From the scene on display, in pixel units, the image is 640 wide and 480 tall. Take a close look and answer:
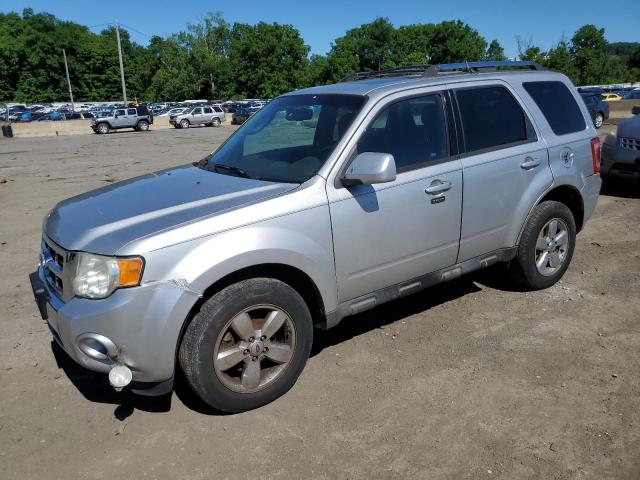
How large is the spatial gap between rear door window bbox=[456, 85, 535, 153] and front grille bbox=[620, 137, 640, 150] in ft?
16.7

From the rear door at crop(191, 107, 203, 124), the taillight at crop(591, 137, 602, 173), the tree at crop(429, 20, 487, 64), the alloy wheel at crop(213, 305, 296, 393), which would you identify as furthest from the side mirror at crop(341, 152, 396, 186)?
the tree at crop(429, 20, 487, 64)

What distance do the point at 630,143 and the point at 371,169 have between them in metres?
7.07

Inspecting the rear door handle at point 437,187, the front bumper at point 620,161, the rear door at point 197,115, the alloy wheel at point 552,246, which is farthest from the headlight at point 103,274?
the rear door at point 197,115

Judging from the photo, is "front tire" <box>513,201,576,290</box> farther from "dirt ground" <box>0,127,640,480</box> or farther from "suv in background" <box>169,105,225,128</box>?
"suv in background" <box>169,105,225,128</box>

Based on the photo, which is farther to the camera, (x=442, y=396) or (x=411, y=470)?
(x=442, y=396)

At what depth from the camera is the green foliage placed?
92.9 meters

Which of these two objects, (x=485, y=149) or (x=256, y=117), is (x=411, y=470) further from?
(x=256, y=117)

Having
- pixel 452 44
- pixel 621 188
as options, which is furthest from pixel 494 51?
pixel 621 188

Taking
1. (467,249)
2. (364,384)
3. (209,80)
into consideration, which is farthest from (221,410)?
(209,80)

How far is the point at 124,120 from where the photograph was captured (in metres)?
39.5

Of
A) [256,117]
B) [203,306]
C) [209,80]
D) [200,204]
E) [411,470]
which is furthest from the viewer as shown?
[209,80]

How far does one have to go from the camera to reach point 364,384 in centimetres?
361

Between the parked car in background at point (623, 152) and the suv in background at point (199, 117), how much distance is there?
38.2 m

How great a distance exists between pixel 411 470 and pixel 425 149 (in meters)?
2.16
